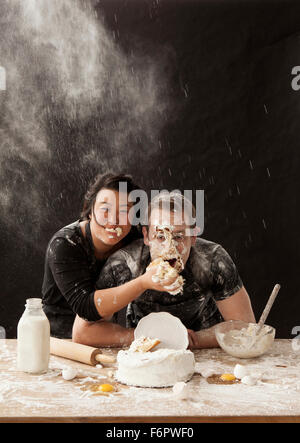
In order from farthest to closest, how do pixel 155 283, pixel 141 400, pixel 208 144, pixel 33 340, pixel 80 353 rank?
pixel 208 144
pixel 155 283
pixel 80 353
pixel 33 340
pixel 141 400

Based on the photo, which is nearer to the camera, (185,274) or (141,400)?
(141,400)

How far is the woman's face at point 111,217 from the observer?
8.77 ft

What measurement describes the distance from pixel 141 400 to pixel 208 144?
258 cm

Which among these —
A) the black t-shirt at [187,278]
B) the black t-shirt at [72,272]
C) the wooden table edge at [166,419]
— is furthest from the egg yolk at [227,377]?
the black t-shirt at [187,278]

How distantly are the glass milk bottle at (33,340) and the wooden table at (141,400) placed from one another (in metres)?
0.04

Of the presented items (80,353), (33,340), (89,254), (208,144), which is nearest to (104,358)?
(80,353)

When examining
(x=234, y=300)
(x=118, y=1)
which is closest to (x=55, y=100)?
(x=118, y=1)

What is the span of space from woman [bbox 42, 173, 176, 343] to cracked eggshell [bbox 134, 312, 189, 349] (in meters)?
0.15

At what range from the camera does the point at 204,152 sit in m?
3.93

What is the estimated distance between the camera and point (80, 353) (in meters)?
2.03

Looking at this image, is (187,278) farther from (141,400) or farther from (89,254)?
(141,400)

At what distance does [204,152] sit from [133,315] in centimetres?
158

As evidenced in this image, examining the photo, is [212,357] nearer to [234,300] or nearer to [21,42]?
[234,300]

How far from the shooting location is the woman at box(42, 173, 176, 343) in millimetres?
2404
